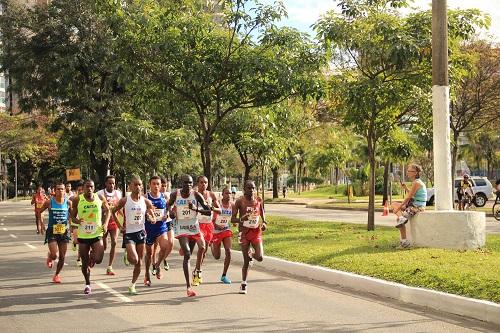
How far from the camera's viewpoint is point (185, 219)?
10281 millimetres

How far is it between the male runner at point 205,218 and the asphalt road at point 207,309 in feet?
0.72

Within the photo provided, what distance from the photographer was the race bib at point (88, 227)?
408 inches

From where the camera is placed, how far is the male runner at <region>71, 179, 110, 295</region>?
33.7ft

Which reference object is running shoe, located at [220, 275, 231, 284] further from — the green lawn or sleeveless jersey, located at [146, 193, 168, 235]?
the green lawn

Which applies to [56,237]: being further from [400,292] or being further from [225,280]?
[400,292]

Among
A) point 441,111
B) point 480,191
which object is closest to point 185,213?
point 441,111

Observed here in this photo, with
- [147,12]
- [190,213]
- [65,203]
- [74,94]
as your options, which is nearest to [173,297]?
[190,213]

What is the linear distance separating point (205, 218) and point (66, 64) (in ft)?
69.0

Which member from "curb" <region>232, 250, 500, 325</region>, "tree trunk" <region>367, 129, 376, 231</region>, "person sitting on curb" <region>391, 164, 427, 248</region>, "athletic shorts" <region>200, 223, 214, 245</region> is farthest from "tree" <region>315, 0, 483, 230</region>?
"athletic shorts" <region>200, 223, 214, 245</region>

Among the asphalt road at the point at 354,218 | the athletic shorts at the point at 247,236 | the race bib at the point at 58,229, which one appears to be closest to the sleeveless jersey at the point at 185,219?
the athletic shorts at the point at 247,236

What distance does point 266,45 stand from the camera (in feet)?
59.4

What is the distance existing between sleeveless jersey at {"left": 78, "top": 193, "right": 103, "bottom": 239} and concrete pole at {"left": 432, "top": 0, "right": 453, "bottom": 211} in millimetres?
6522

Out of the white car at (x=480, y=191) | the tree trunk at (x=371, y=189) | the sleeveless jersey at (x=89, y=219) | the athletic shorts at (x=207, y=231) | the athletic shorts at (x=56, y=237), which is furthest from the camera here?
the white car at (x=480, y=191)

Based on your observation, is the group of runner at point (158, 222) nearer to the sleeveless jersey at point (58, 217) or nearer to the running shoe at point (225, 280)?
the running shoe at point (225, 280)
